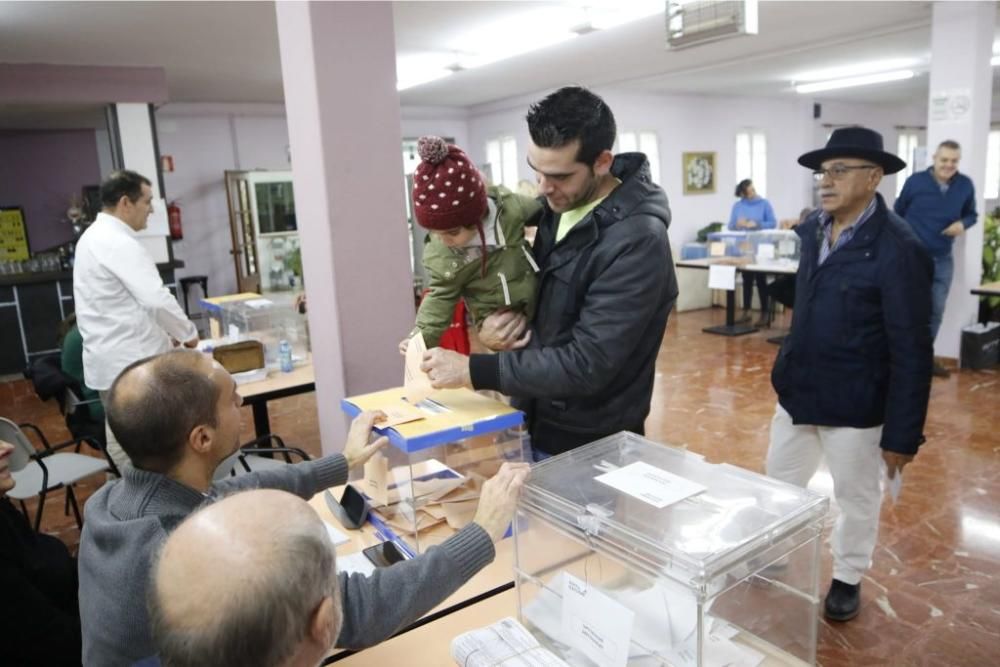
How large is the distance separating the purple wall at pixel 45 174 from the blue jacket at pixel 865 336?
10563mm

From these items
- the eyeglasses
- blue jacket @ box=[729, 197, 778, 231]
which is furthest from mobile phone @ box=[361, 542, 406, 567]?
blue jacket @ box=[729, 197, 778, 231]

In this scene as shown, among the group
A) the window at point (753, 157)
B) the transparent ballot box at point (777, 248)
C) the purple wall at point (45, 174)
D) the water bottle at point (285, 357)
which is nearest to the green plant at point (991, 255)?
the transparent ballot box at point (777, 248)

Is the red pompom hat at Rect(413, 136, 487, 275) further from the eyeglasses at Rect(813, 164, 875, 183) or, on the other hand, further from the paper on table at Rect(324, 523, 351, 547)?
the eyeglasses at Rect(813, 164, 875, 183)

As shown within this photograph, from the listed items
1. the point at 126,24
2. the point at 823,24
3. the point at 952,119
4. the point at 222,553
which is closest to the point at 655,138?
the point at 823,24

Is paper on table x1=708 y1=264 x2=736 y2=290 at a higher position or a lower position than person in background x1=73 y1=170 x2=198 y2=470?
lower

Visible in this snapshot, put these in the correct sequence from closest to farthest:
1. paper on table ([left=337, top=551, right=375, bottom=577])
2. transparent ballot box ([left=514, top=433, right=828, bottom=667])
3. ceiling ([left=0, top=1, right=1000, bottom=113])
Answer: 1. transparent ballot box ([left=514, top=433, right=828, bottom=667])
2. paper on table ([left=337, top=551, right=375, bottom=577])
3. ceiling ([left=0, top=1, right=1000, bottom=113])

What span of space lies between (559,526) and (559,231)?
75cm

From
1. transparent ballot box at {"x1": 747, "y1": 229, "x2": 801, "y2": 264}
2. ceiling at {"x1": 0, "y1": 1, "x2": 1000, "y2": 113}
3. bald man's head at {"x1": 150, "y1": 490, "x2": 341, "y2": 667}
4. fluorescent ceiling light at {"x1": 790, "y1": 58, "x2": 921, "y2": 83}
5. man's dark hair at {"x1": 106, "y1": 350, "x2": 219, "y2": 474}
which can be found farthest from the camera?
fluorescent ceiling light at {"x1": 790, "y1": 58, "x2": 921, "y2": 83}

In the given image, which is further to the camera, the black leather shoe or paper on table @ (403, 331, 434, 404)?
the black leather shoe

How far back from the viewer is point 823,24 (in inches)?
Result: 260

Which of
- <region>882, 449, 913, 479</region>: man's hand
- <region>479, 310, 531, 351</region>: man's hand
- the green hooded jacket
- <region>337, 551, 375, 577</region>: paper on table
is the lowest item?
<region>882, 449, 913, 479</region>: man's hand

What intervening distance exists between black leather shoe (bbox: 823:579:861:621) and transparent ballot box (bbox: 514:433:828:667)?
1.59 metres

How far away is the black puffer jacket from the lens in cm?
148

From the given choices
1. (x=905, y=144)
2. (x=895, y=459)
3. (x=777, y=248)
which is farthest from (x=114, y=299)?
(x=905, y=144)
